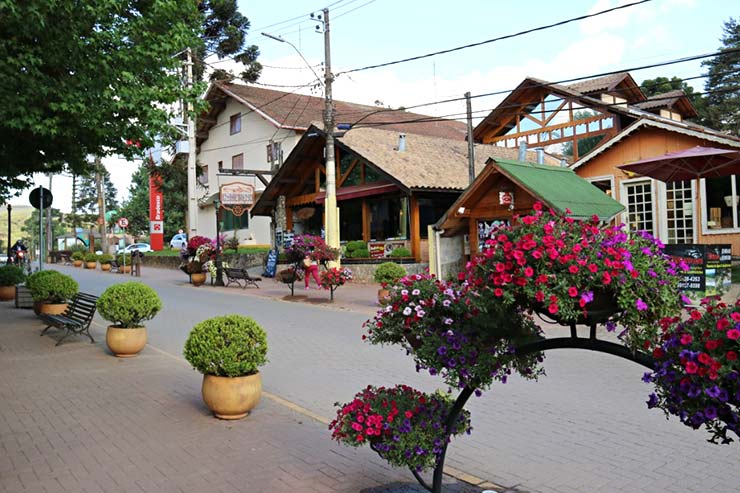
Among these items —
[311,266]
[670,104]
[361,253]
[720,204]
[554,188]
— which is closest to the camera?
[554,188]

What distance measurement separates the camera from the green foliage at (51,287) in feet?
44.1

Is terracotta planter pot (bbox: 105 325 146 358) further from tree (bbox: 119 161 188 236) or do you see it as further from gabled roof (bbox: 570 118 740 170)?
tree (bbox: 119 161 188 236)

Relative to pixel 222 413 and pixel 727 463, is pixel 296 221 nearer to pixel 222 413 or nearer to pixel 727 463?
pixel 222 413

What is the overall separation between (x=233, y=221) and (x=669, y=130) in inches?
1143

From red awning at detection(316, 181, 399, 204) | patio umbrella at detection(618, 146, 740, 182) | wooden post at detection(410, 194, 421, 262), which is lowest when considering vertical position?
wooden post at detection(410, 194, 421, 262)

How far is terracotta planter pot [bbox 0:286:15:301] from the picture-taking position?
1861cm

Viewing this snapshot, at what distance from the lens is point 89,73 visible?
29.5ft

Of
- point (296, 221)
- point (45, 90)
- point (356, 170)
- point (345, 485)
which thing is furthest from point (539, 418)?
point (296, 221)

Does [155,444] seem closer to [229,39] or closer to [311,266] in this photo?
[311,266]

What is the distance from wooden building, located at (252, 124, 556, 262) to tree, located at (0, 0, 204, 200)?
13.0 m

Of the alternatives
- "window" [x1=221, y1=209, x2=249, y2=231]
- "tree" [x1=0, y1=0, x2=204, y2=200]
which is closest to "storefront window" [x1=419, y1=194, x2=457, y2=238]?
Result: "tree" [x1=0, y1=0, x2=204, y2=200]

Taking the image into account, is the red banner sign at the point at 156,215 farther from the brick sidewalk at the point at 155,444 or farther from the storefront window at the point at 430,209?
the brick sidewalk at the point at 155,444

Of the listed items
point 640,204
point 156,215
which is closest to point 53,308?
point 640,204

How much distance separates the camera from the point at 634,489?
4.53 meters
